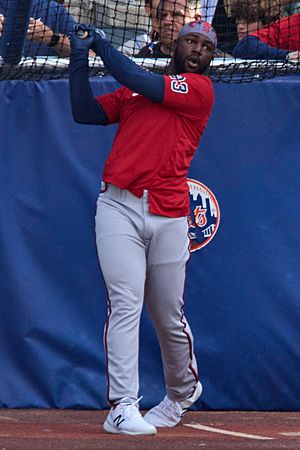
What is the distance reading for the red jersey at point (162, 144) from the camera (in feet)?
14.6

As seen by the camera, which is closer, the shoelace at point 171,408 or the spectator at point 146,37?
the shoelace at point 171,408

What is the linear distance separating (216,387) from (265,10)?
233 centimetres

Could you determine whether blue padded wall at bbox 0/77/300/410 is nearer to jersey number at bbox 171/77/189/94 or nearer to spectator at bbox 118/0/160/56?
spectator at bbox 118/0/160/56

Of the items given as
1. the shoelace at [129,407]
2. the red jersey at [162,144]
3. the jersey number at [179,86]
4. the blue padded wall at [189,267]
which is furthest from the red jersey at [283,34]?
the shoelace at [129,407]

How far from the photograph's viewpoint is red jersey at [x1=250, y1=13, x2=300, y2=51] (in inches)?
235

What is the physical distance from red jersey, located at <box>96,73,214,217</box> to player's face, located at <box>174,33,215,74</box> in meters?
0.10

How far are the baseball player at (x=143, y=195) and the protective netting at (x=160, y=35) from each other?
0.98m

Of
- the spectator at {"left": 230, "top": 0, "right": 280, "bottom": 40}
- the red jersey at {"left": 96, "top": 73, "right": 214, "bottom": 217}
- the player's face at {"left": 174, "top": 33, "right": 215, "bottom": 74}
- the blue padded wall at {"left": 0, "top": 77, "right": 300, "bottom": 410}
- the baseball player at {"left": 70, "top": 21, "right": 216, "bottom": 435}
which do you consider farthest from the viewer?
the spectator at {"left": 230, "top": 0, "right": 280, "bottom": 40}

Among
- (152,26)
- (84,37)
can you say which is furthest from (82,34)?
(152,26)

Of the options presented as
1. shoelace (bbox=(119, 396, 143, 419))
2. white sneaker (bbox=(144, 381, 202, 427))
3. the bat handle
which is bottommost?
white sneaker (bbox=(144, 381, 202, 427))

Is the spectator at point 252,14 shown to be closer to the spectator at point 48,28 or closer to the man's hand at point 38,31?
the spectator at point 48,28

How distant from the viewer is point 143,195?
4465 millimetres

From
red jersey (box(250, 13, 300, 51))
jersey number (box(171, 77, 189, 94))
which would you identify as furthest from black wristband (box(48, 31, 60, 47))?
jersey number (box(171, 77, 189, 94))

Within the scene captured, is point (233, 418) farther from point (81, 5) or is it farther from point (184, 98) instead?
point (81, 5)
